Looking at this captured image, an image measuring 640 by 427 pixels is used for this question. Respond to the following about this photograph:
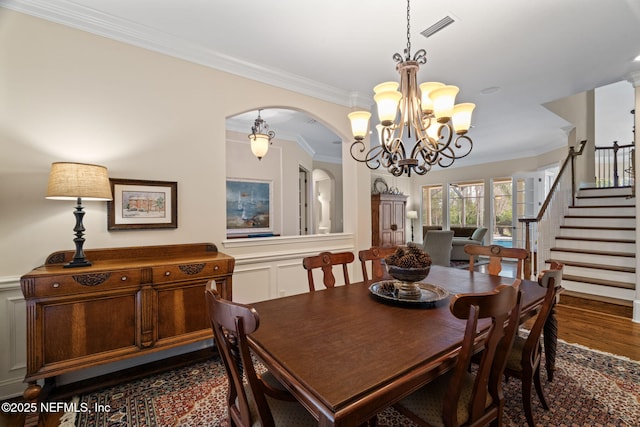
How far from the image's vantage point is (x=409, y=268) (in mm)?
1638

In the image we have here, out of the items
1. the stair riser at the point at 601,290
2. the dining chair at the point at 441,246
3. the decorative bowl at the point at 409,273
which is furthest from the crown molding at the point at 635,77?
the decorative bowl at the point at 409,273

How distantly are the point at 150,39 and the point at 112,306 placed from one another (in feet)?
7.22

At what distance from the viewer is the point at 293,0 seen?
205cm

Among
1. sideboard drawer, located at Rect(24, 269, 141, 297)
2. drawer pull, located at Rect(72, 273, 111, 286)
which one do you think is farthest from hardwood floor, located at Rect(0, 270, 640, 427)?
drawer pull, located at Rect(72, 273, 111, 286)

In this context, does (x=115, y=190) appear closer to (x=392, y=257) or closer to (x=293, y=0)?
(x=293, y=0)

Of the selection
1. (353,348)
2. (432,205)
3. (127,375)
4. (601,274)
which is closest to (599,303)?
(601,274)

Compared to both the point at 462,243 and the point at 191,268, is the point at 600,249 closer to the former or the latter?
the point at 462,243

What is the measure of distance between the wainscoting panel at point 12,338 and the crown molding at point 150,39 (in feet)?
6.37

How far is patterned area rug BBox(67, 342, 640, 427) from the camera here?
173cm

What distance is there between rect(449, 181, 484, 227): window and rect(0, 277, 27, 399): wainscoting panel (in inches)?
366

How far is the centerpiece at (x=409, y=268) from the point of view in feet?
5.40

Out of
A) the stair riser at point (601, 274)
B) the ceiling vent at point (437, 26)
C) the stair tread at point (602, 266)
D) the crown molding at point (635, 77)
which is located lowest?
the stair riser at point (601, 274)

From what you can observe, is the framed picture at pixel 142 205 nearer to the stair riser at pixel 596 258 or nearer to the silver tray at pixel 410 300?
the silver tray at pixel 410 300

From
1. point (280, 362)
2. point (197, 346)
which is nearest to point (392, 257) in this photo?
point (280, 362)
